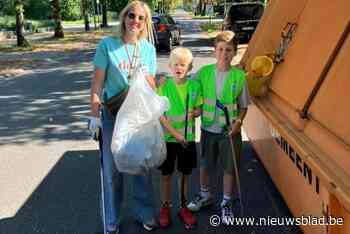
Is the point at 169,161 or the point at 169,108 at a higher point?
the point at 169,108

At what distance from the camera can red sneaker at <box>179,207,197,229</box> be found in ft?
13.9

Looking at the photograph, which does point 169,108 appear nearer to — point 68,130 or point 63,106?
point 68,130

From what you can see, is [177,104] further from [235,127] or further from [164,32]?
[164,32]

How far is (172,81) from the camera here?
159 inches

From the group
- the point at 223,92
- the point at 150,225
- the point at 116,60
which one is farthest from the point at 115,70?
the point at 150,225

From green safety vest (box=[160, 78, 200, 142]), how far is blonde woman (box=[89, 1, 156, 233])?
0.67 ft

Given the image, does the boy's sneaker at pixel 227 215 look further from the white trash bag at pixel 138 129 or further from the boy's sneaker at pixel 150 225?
Result: the white trash bag at pixel 138 129

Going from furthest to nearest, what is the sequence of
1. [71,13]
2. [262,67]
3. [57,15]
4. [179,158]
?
1. [71,13]
2. [57,15]
3. [262,67]
4. [179,158]

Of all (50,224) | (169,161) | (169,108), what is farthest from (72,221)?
(169,108)

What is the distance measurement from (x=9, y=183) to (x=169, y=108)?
2.54 m

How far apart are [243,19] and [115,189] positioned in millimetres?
18497

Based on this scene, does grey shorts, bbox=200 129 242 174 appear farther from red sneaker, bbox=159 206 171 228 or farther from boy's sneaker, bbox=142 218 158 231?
boy's sneaker, bbox=142 218 158 231

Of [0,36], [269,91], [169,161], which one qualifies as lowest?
[0,36]

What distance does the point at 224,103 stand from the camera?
408 cm
